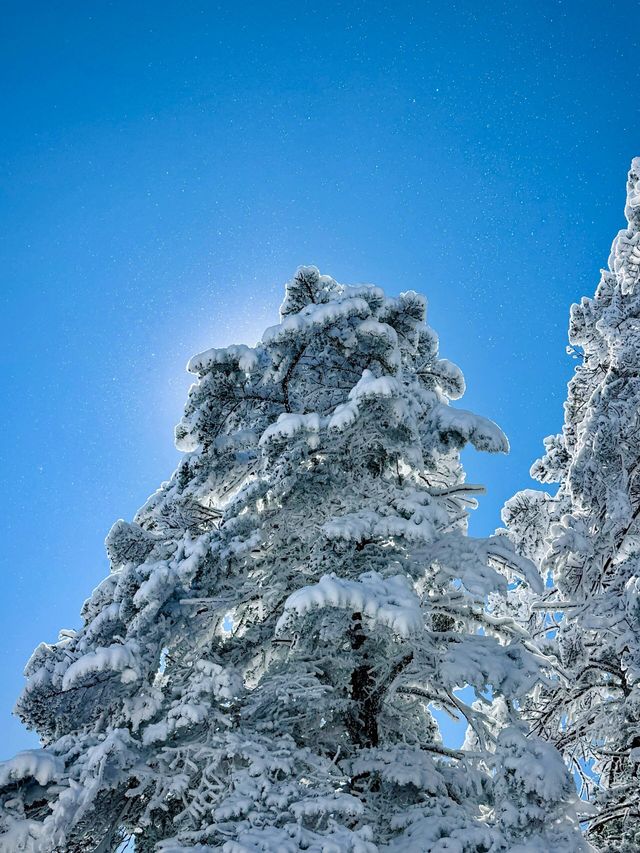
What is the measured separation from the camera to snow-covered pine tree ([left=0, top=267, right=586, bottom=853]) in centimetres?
476

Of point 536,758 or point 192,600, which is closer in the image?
point 536,758

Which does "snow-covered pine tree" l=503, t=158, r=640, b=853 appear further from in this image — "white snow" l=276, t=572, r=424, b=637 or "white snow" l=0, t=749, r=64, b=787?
"white snow" l=0, t=749, r=64, b=787

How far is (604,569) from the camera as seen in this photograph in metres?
10.7

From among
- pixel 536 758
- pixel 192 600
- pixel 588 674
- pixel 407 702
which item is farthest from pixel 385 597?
pixel 588 674

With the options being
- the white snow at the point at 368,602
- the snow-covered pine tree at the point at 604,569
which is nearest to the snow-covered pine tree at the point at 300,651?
the white snow at the point at 368,602

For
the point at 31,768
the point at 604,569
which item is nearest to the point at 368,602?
the point at 31,768

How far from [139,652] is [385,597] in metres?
2.45

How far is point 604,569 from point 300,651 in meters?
6.74

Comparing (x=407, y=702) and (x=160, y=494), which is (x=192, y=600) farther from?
(x=407, y=702)

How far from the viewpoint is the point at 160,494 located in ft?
27.9

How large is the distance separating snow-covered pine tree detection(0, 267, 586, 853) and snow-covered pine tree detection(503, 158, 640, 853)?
6.63 feet

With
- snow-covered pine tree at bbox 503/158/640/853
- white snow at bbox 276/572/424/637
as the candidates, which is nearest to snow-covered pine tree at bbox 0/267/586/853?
white snow at bbox 276/572/424/637

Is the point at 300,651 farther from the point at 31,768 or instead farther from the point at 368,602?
the point at 31,768

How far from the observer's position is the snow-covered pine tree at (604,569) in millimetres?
8438
